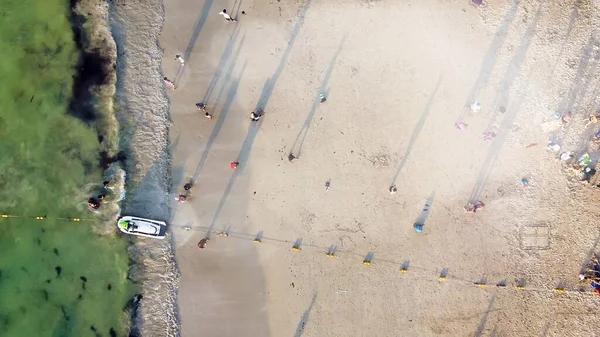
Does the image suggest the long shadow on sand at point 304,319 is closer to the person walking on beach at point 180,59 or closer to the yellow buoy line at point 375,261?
the yellow buoy line at point 375,261

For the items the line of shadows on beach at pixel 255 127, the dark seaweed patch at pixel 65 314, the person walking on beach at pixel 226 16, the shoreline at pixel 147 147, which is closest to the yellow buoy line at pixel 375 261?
the line of shadows on beach at pixel 255 127

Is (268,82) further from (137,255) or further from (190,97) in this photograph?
(137,255)

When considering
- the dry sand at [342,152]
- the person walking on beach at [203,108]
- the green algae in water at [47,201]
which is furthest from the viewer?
the dry sand at [342,152]

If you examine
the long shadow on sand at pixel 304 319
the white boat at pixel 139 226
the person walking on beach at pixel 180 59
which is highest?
the person walking on beach at pixel 180 59

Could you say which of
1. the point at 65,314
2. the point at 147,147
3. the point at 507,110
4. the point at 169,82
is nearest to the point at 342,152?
the point at 507,110

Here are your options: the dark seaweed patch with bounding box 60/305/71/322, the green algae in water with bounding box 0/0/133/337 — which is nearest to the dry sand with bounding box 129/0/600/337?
the green algae in water with bounding box 0/0/133/337

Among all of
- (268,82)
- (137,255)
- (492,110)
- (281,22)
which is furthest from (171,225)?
(492,110)

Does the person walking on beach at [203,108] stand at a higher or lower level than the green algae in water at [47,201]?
higher

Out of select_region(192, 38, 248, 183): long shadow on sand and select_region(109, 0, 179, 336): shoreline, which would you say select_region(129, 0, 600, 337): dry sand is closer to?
select_region(192, 38, 248, 183): long shadow on sand
